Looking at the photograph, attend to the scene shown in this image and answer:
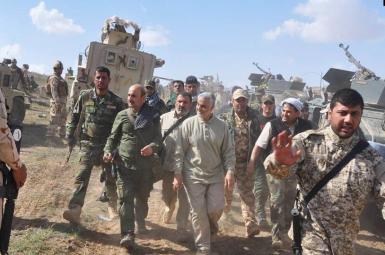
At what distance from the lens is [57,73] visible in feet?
41.2

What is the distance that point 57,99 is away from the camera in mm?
12695

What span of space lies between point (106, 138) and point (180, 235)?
5.19ft

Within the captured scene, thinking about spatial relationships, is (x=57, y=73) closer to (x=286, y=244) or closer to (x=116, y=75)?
(x=116, y=75)

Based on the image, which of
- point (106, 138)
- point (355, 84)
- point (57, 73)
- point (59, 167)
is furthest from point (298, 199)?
point (57, 73)

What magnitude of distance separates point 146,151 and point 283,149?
2.52 meters

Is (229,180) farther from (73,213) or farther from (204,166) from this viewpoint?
(73,213)

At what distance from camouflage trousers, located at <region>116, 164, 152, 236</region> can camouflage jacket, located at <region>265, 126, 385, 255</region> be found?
2522mm

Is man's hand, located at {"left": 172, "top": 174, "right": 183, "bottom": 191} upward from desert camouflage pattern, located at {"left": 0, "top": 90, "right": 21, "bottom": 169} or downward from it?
downward

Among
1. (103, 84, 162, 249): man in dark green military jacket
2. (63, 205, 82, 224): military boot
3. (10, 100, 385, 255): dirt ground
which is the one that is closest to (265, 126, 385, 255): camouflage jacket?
(103, 84, 162, 249): man in dark green military jacket

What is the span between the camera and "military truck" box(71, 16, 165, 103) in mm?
11680

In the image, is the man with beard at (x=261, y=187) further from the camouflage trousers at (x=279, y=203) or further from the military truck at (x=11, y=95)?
the military truck at (x=11, y=95)

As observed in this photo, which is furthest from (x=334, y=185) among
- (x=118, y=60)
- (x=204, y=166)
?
(x=118, y=60)

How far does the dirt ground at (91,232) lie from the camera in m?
5.13

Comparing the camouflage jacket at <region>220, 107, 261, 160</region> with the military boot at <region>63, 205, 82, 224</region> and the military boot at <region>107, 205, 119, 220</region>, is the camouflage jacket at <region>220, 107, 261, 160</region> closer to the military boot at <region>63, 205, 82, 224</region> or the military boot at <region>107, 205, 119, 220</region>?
the military boot at <region>107, 205, 119, 220</region>
